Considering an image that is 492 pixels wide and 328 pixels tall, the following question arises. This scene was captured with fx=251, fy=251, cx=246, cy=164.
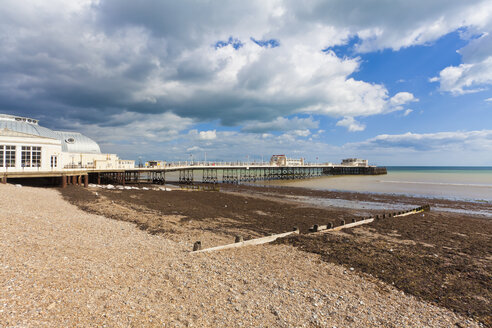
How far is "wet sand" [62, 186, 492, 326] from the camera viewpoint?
7.53m

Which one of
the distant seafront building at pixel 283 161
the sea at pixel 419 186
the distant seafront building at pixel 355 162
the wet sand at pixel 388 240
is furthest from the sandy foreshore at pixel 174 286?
the distant seafront building at pixel 355 162

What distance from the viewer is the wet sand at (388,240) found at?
7.53m

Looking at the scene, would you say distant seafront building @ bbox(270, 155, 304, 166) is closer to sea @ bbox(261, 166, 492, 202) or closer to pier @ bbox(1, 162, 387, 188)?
pier @ bbox(1, 162, 387, 188)

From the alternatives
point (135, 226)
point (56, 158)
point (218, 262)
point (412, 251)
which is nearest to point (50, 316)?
point (218, 262)

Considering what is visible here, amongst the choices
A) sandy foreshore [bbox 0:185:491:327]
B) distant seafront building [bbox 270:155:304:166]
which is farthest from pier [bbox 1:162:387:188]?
sandy foreshore [bbox 0:185:491:327]

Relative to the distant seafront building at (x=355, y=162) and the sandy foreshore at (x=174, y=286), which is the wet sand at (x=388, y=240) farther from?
the distant seafront building at (x=355, y=162)

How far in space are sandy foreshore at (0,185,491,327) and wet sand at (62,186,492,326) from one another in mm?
476

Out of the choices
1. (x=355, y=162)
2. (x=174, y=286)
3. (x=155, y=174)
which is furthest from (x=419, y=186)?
(x=355, y=162)

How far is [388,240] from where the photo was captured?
13.0 metres

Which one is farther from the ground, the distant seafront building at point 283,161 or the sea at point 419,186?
the distant seafront building at point 283,161

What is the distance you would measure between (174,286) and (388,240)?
11.5m

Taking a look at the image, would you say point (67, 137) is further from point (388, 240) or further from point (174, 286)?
point (388, 240)

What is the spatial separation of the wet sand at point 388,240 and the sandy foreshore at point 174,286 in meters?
0.48

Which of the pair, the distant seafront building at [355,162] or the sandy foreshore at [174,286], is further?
the distant seafront building at [355,162]
